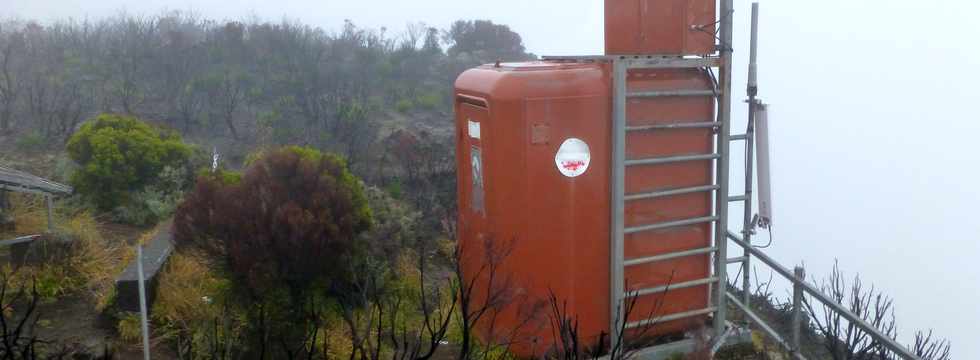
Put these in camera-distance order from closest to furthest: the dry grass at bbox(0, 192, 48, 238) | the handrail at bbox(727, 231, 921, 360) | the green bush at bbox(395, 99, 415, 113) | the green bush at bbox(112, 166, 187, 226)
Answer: the handrail at bbox(727, 231, 921, 360)
the dry grass at bbox(0, 192, 48, 238)
the green bush at bbox(112, 166, 187, 226)
the green bush at bbox(395, 99, 415, 113)

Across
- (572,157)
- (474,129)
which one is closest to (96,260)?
(474,129)

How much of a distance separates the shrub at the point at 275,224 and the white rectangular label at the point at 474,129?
52.6 inches

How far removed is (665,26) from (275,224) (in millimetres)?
3055

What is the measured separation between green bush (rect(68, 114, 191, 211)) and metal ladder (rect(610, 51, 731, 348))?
6570mm

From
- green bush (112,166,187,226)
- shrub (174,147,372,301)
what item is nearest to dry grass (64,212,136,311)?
green bush (112,166,187,226)

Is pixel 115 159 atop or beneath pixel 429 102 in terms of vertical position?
beneath

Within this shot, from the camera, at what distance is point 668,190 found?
222 inches

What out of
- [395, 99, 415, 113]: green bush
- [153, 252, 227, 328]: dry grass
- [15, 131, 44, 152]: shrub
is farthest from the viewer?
[395, 99, 415, 113]: green bush

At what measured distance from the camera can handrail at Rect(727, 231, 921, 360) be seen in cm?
423

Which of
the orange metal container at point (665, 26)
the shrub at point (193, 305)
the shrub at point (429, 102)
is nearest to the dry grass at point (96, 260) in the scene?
the shrub at point (193, 305)

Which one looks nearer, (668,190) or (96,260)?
(668,190)

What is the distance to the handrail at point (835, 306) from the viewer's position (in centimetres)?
423

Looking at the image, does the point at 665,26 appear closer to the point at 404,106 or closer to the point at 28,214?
the point at 28,214

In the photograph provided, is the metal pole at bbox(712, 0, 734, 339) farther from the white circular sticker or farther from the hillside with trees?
the white circular sticker
